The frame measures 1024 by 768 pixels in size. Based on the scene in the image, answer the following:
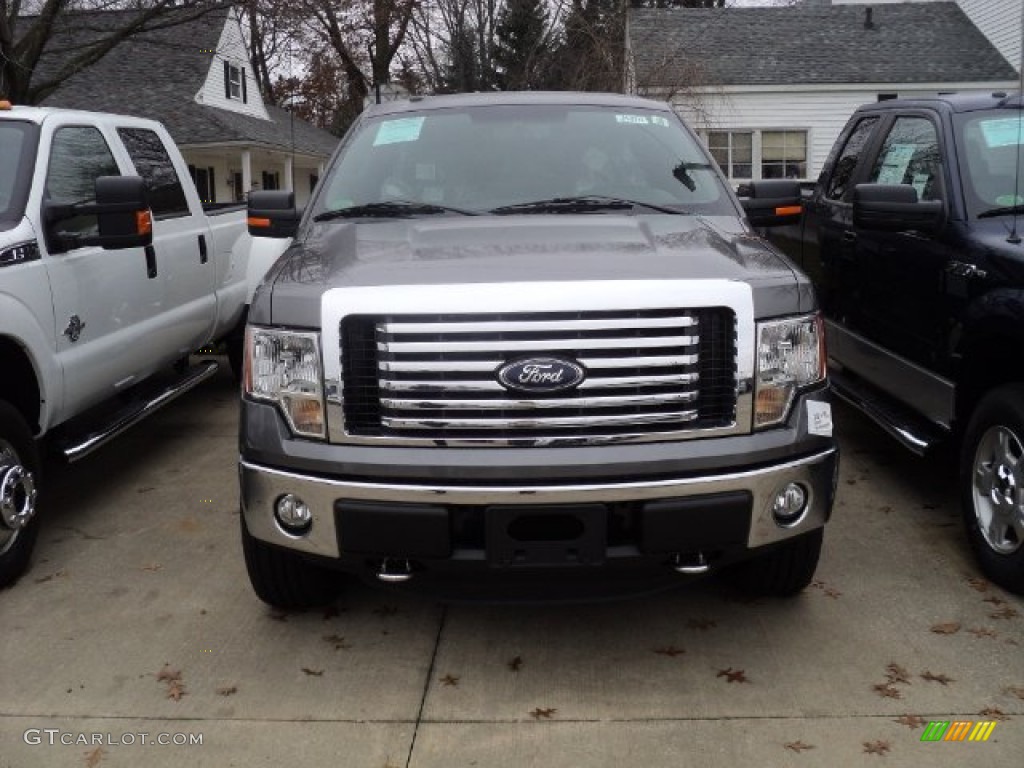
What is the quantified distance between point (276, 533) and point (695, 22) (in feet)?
88.2

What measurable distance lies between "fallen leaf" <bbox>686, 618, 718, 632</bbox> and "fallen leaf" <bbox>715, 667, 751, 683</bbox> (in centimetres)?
33

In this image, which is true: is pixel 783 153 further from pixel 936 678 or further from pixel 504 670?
pixel 504 670

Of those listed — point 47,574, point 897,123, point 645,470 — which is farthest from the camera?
point 897,123

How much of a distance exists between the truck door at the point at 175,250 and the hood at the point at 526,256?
2233 millimetres

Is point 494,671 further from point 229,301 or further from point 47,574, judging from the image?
point 229,301

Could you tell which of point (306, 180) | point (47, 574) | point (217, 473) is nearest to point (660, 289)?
point (47, 574)

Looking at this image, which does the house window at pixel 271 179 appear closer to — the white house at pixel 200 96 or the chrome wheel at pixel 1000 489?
the white house at pixel 200 96

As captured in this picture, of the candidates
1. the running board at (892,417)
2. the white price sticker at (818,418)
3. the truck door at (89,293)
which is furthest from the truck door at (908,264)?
the truck door at (89,293)

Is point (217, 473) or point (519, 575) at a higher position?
point (519, 575)

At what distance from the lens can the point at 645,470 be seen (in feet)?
10.7

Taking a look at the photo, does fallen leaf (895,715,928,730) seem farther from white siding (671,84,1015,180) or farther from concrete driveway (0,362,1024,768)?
white siding (671,84,1015,180)

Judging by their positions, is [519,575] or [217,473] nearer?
[519,575]

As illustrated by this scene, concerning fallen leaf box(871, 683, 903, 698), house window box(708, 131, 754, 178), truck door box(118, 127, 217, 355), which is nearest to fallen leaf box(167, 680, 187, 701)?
fallen leaf box(871, 683, 903, 698)

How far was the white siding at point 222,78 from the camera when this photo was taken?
27109mm
